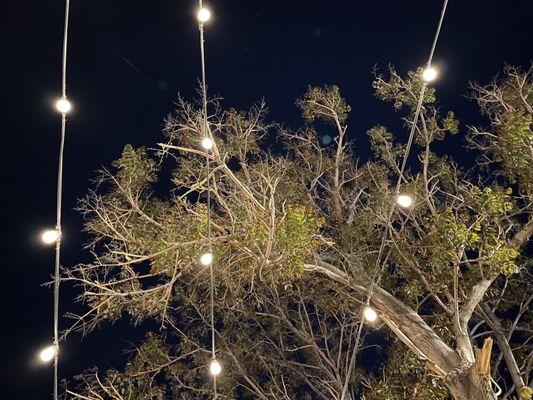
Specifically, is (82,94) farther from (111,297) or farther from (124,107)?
(111,297)

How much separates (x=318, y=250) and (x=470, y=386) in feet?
7.32

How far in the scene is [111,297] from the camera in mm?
4918

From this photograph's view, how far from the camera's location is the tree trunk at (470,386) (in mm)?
4234

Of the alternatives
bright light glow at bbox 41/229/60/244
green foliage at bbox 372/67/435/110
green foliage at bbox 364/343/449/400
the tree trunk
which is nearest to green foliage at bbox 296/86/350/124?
green foliage at bbox 372/67/435/110

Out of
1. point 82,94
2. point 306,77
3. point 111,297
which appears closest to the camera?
point 111,297

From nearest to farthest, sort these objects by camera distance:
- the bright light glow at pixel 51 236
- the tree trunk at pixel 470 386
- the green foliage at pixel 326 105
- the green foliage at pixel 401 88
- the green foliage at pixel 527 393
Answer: the bright light glow at pixel 51 236 → the tree trunk at pixel 470 386 → the green foliage at pixel 527 393 → the green foliage at pixel 401 88 → the green foliage at pixel 326 105

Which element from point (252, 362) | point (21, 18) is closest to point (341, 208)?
point (252, 362)

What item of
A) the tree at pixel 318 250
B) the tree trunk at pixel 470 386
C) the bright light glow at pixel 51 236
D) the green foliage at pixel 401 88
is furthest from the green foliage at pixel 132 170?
the tree trunk at pixel 470 386

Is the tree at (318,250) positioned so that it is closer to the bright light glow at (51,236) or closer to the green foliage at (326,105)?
the green foliage at (326,105)

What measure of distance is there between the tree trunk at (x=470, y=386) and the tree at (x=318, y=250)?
0.01 metres

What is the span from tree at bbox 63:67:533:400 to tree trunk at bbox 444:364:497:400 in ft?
0.04

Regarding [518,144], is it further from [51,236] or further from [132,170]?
[51,236]

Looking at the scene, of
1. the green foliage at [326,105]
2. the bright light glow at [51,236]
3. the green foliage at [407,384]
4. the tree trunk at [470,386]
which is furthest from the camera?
the green foliage at [326,105]

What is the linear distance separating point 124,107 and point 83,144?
3.25 feet
